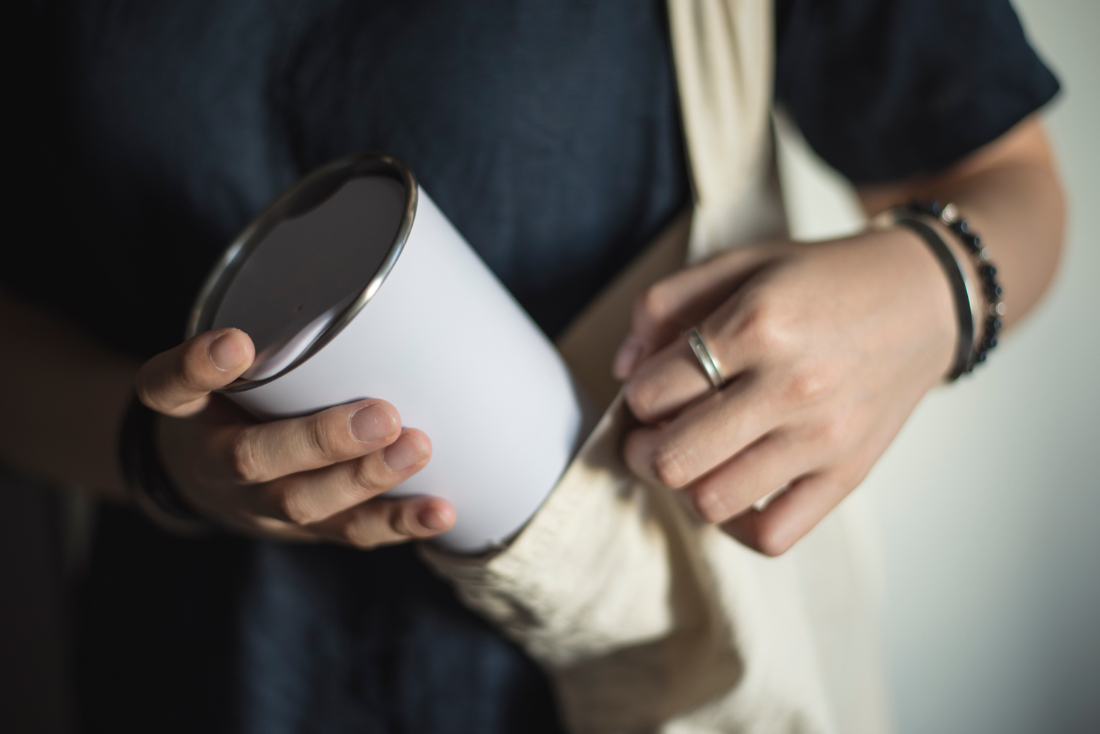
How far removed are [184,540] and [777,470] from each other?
0.49 meters

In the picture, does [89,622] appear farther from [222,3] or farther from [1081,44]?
[1081,44]

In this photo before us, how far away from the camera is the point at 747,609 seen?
366mm

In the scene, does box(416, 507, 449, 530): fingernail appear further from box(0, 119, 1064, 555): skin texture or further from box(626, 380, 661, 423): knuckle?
box(626, 380, 661, 423): knuckle

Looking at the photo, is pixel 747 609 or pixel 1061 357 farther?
pixel 1061 357

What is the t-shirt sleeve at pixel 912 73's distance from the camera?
1.41ft

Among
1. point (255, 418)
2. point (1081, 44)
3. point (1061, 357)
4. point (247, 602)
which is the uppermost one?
point (255, 418)

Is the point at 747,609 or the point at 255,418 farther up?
the point at 255,418

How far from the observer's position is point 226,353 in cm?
24

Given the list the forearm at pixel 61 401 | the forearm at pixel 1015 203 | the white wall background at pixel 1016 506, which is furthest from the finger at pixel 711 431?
the white wall background at pixel 1016 506

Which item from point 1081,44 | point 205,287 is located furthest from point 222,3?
point 1081,44

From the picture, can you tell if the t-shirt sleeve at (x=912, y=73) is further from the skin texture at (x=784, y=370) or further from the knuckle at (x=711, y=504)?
the knuckle at (x=711, y=504)

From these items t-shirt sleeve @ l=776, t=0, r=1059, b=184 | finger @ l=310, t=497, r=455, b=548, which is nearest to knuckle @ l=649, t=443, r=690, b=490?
finger @ l=310, t=497, r=455, b=548

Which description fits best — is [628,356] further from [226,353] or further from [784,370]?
[226,353]

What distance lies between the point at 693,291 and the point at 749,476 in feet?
0.34
